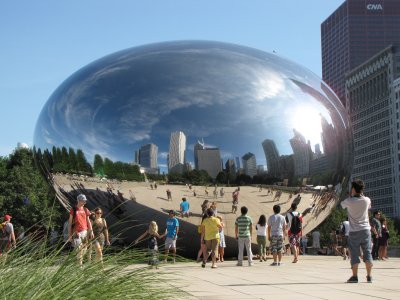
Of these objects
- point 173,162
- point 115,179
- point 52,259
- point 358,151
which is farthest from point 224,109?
point 358,151

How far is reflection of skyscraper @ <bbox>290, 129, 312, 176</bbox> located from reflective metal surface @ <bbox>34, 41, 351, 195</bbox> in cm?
2

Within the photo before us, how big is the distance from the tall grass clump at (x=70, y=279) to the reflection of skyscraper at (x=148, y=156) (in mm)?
7526

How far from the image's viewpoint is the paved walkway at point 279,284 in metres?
8.38

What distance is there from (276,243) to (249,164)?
194 centimetres

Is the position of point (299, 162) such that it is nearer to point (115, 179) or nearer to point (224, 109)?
point (224, 109)

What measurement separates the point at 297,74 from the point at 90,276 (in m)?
10.4

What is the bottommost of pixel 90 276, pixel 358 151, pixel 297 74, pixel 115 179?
pixel 90 276

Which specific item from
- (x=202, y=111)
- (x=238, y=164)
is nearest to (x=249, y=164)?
(x=238, y=164)

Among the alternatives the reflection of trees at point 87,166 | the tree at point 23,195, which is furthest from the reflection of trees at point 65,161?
the tree at point 23,195

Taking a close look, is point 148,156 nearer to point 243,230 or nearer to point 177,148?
point 177,148

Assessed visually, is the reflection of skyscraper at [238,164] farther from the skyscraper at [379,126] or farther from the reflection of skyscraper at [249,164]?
the skyscraper at [379,126]

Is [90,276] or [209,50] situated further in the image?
[209,50]

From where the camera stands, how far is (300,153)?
1429 cm

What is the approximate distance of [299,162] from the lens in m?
14.3
